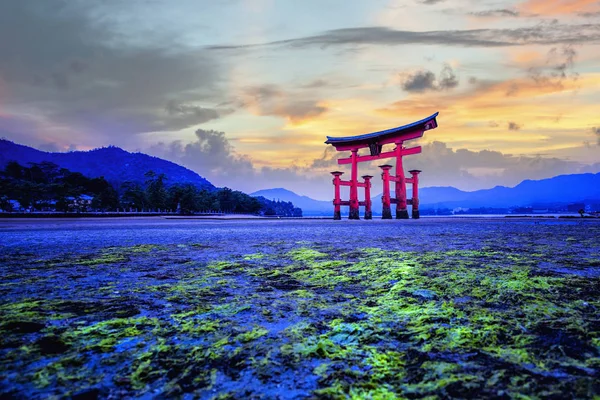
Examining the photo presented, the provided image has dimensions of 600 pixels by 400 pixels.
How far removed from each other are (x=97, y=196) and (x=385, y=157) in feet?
148

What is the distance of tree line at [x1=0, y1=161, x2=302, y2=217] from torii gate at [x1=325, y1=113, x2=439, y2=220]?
35.0m

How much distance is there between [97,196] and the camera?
160 feet

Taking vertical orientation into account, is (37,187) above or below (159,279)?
above

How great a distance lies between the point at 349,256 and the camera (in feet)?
11.7

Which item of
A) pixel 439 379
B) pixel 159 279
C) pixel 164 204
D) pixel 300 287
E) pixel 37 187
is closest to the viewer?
pixel 439 379

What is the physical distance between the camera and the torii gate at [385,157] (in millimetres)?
21225

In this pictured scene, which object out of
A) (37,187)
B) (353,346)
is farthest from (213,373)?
(37,187)

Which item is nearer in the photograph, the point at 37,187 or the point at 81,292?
the point at 81,292

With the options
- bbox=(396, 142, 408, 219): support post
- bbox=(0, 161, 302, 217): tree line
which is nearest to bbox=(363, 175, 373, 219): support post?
bbox=(396, 142, 408, 219): support post

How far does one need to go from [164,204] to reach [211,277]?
5430 centimetres

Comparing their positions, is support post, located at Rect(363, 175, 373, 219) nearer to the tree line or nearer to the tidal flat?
the tidal flat

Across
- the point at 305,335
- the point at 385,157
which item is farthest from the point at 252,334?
the point at 385,157

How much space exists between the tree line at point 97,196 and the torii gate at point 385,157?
34977 mm

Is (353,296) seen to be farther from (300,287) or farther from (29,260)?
(29,260)
